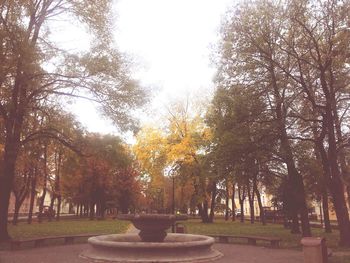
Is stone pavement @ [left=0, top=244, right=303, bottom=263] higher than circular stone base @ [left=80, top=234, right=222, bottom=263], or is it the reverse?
circular stone base @ [left=80, top=234, right=222, bottom=263]

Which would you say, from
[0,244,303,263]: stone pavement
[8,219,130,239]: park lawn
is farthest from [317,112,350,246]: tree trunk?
[8,219,130,239]: park lawn

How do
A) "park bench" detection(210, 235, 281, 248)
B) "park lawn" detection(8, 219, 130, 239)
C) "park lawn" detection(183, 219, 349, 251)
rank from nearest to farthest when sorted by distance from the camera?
"park bench" detection(210, 235, 281, 248)
"park lawn" detection(183, 219, 349, 251)
"park lawn" detection(8, 219, 130, 239)

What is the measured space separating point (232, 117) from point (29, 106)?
33.3 ft

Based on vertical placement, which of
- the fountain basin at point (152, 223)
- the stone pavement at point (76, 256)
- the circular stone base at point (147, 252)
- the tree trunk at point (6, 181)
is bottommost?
the stone pavement at point (76, 256)

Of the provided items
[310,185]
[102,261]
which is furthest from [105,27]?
[310,185]

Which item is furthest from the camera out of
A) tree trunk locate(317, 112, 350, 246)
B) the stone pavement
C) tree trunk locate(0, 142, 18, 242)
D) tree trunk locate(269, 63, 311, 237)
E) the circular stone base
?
tree trunk locate(269, 63, 311, 237)

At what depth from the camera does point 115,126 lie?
1886cm

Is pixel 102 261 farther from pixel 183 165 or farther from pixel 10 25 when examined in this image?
pixel 183 165

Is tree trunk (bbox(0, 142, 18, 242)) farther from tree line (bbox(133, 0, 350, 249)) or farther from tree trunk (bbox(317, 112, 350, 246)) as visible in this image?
tree trunk (bbox(317, 112, 350, 246))

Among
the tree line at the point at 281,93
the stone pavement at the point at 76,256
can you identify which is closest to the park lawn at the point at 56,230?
the stone pavement at the point at 76,256

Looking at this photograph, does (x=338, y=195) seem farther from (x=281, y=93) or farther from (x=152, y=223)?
(x=152, y=223)

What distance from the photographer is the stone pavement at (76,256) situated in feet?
40.3

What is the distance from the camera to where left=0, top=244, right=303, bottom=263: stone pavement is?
12297mm

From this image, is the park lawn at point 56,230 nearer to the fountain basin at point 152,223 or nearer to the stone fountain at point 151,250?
the fountain basin at point 152,223
